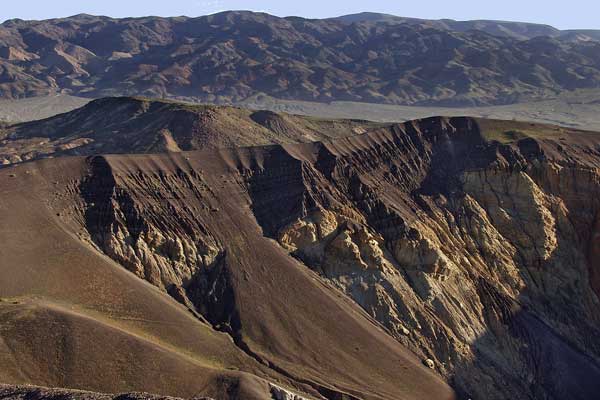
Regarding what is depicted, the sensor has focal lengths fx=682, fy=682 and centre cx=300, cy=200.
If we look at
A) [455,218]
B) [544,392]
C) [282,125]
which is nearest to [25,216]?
[455,218]

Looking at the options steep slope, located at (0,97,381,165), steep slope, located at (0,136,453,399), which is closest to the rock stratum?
steep slope, located at (0,136,453,399)

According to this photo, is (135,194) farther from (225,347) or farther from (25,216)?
(225,347)

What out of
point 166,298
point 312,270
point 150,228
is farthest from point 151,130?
point 166,298

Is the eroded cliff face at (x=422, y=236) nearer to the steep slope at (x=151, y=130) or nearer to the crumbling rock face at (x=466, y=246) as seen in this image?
the crumbling rock face at (x=466, y=246)

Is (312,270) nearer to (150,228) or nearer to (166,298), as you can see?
(166,298)

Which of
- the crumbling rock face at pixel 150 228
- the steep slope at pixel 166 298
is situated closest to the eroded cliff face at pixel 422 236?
the crumbling rock face at pixel 150 228

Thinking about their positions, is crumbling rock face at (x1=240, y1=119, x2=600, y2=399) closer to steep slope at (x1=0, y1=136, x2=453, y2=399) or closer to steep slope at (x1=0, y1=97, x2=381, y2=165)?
steep slope at (x1=0, y1=136, x2=453, y2=399)
